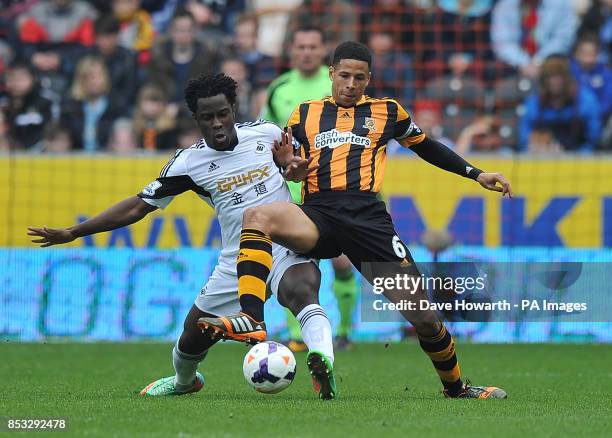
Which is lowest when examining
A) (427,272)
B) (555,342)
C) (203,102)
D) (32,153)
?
(555,342)

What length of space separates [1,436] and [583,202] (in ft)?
30.9

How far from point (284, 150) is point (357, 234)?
0.72 m

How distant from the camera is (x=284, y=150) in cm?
716

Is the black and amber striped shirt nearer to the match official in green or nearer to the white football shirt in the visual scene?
the white football shirt

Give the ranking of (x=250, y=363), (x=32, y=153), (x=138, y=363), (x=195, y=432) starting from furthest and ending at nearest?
(x=32, y=153)
(x=138, y=363)
(x=250, y=363)
(x=195, y=432)

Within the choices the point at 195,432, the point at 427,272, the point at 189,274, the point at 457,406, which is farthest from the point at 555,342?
the point at 195,432

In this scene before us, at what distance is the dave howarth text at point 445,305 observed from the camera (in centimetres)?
686

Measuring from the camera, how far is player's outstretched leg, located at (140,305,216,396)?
7.25 meters

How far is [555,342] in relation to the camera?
12.7 meters

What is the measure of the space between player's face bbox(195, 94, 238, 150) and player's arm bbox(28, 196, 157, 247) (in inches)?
22.7

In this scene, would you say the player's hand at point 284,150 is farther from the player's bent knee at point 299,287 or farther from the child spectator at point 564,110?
the child spectator at point 564,110

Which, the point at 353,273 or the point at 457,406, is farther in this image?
the point at 353,273

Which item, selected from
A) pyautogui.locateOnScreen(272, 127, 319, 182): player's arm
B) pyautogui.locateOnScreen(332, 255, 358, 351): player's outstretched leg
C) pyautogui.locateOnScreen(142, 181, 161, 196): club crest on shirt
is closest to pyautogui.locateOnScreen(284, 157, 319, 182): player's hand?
pyautogui.locateOnScreen(272, 127, 319, 182): player's arm

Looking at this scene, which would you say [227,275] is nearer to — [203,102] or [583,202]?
[203,102]
